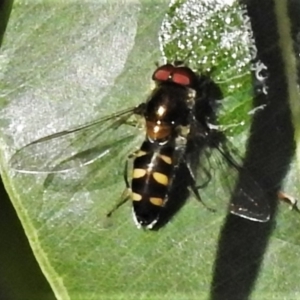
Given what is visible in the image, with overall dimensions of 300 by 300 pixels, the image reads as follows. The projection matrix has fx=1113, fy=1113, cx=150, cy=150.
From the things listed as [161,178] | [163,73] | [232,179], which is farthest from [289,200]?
[163,73]

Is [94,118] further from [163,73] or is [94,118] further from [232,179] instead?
[232,179]

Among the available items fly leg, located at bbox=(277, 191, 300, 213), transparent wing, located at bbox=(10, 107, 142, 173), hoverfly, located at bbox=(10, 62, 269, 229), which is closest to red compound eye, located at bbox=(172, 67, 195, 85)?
hoverfly, located at bbox=(10, 62, 269, 229)

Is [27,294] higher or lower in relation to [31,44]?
lower

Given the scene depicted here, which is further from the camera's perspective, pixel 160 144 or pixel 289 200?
pixel 160 144

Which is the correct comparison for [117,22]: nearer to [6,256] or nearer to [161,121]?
[161,121]

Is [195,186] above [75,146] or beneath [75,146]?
beneath

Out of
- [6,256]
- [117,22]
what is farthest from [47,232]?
[117,22]

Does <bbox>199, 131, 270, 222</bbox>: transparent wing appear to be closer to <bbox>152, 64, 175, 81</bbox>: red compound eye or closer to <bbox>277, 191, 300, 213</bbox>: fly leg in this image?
<bbox>277, 191, 300, 213</bbox>: fly leg
